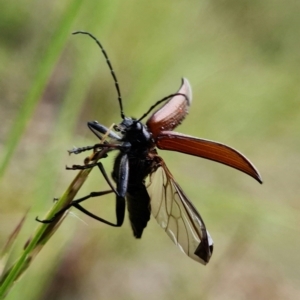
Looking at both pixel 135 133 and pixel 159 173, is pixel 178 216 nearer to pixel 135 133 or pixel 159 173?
pixel 159 173

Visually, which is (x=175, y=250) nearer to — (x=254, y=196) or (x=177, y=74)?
(x=254, y=196)

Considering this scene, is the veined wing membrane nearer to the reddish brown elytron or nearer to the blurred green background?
the reddish brown elytron

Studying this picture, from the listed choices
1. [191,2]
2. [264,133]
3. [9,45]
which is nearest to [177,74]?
[191,2]

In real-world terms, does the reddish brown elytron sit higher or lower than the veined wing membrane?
higher

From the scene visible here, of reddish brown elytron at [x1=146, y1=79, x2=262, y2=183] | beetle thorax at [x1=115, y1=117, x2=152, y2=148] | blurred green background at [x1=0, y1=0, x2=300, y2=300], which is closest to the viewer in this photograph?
reddish brown elytron at [x1=146, y1=79, x2=262, y2=183]

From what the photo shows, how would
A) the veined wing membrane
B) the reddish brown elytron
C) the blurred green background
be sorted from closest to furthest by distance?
the reddish brown elytron
the veined wing membrane
the blurred green background

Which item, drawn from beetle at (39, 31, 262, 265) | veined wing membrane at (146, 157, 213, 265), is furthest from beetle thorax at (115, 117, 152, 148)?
veined wing membrane at (146, 157, 213, 265)

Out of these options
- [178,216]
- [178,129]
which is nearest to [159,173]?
[178,216]
